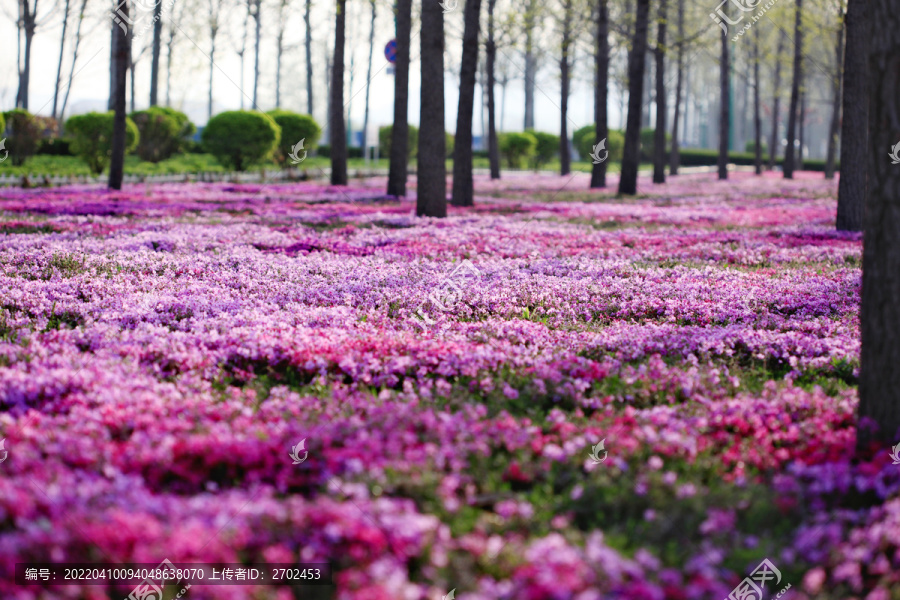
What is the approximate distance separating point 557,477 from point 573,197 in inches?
824

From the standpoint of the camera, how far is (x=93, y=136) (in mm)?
28328

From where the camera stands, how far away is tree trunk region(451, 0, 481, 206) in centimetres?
1856

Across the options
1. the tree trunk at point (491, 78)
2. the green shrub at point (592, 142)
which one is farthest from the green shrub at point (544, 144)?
the tree trunk at point (491, 78)

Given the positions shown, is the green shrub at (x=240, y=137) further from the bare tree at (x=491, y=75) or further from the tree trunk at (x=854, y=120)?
the tree trunk at (x=854, y=120)

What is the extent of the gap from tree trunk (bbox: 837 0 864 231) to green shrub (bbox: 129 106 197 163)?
3009 centimetres

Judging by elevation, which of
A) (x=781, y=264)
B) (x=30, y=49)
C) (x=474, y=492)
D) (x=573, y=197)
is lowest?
(x=474, y=492)

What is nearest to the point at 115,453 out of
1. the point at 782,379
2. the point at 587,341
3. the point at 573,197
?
the point at 587,341

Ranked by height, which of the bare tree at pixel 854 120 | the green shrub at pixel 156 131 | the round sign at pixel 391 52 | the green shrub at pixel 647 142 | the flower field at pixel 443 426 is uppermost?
the green shrub at pixel 647 142

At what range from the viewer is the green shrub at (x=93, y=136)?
28.0 metres

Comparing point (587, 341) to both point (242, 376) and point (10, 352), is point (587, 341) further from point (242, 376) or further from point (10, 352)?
point (10, 352)

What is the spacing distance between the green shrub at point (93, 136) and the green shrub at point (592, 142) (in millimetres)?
29407

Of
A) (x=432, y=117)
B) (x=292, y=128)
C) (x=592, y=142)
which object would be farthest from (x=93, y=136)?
(x=592, y=142)

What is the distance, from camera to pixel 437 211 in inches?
633

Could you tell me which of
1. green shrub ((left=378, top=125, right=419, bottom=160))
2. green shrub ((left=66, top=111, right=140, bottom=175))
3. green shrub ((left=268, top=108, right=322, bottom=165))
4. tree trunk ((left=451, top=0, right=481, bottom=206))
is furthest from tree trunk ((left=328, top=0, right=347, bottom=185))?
green shrub ((left=378, top=125, right=419, bottom=160))
